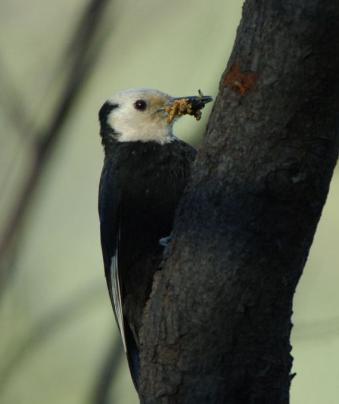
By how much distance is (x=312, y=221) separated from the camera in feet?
8.98

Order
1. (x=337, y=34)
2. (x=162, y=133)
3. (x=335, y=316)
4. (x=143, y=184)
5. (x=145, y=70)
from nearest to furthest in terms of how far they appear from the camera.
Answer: (x=337, y=34), (x=143, y=184), (x=162, y=133), (x=335, y=316), (x=145, y=70)

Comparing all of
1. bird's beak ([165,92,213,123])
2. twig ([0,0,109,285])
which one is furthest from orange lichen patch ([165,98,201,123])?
twig ([0,0,109,285])

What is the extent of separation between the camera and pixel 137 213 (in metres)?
4.29

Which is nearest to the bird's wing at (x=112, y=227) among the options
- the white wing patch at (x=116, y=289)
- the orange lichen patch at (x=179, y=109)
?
the white wing patch at (x=116, y=289)

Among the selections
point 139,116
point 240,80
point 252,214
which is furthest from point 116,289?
point 240,80

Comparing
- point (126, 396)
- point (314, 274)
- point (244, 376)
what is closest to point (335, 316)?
point (314, 274)

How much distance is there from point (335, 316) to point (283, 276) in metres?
2.77

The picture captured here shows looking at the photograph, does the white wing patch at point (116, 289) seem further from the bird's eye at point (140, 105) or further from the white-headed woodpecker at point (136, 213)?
the bird's eye at point (140, 105)

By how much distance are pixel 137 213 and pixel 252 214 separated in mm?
1587

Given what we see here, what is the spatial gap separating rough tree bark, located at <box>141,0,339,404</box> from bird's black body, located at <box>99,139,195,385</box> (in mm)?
1364

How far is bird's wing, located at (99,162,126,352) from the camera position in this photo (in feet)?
14.1

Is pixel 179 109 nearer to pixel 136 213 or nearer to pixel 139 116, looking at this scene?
pixel 139 116

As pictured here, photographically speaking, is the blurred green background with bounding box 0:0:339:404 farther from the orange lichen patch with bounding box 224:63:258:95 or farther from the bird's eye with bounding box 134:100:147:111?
the orange lichen patch with bounding box 224:63:258:95

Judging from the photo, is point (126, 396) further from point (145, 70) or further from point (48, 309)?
→ point (145, 70)
